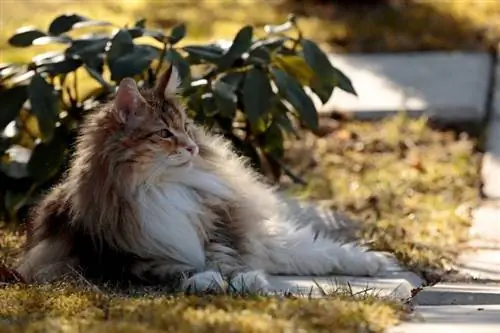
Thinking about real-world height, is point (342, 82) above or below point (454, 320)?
above

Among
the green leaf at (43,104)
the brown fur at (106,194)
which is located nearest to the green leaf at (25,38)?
the green leaf at (43,104)

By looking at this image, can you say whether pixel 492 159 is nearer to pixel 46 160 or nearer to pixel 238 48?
pixel 238 48

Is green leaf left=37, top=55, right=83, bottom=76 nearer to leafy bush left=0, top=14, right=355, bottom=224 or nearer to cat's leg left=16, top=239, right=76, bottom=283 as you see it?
leafy bush left=0, top=14, right=355, bottom=224

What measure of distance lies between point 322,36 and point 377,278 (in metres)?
5.32

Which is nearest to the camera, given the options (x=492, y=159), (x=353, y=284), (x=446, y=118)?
(x=353, y=284)

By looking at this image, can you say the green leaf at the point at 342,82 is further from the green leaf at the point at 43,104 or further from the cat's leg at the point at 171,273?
the cat's leg at the point at 171,273

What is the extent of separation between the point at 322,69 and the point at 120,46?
3.39 feet

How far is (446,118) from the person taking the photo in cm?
801

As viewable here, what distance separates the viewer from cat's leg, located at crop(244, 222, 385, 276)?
5.14 meters

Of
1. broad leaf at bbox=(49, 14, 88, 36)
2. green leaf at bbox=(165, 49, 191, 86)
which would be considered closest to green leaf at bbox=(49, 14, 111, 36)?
broad leaf at bbox=(49, 14, 88, 36)

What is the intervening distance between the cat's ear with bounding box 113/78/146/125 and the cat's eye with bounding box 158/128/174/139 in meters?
0.10

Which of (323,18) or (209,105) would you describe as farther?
(323,18)

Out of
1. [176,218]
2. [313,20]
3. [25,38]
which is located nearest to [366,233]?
[176,218]

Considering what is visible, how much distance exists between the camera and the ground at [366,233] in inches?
152
